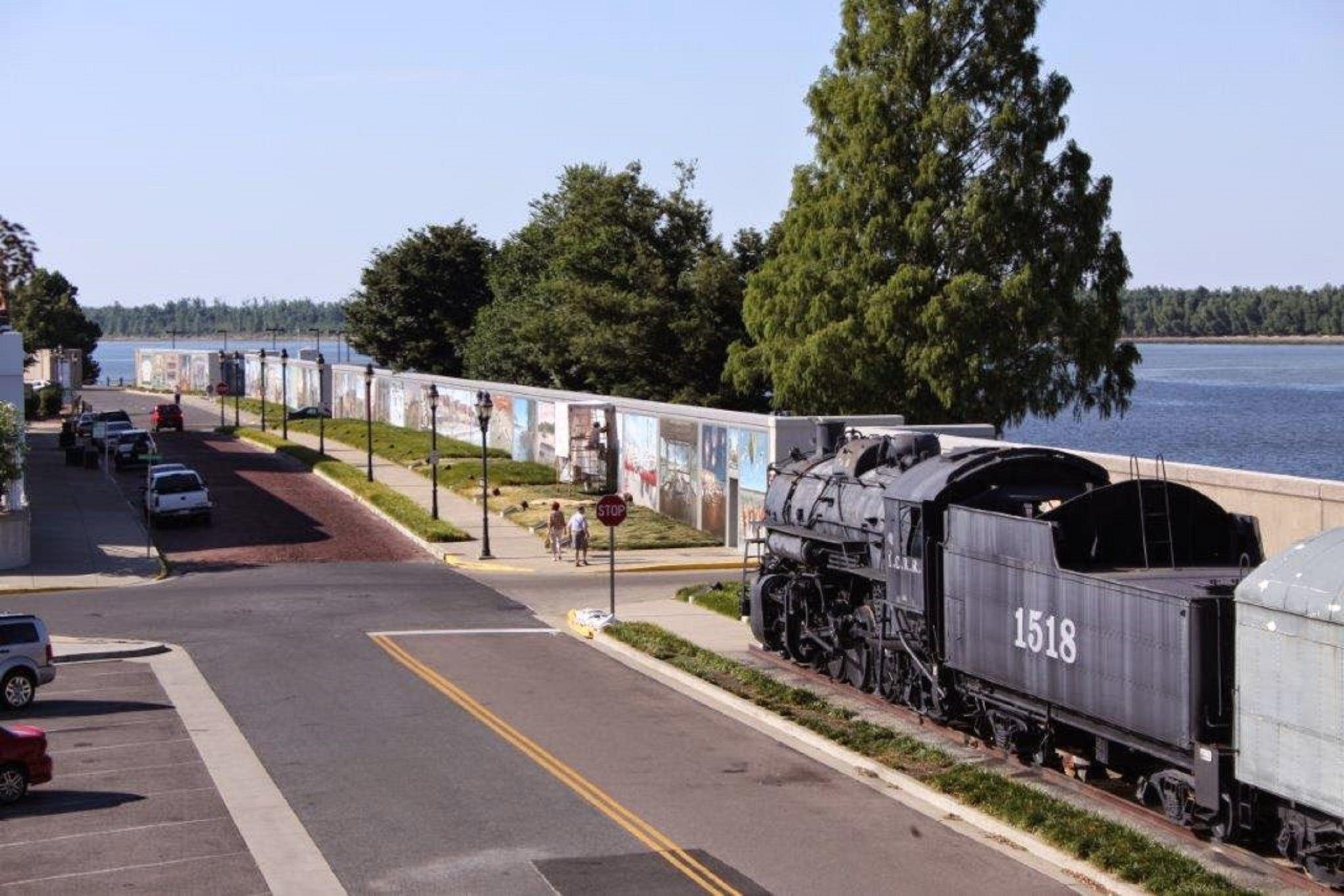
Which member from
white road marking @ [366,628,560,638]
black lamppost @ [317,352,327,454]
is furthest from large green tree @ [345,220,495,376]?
white road marking @ [366,628,560,638]

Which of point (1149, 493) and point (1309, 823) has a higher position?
point (1149, 493)

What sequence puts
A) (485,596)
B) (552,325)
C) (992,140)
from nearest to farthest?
(485,596), (992,140), (552,325)

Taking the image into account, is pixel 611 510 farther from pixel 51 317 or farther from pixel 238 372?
pixel 51 317

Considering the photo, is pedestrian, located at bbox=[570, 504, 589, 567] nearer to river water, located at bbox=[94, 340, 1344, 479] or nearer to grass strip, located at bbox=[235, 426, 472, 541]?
grass strip, located at bbox=[235, 426, 472, 541]

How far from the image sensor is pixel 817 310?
185 ft

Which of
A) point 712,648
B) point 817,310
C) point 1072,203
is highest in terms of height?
point 1072,203

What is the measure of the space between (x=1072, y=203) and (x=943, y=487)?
118ft

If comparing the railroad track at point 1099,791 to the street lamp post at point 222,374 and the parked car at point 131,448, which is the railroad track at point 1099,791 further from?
the street lamp post at point 222,374

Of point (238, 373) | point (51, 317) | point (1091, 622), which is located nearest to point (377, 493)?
point (1091, 622)

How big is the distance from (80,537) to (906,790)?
35.0 metres

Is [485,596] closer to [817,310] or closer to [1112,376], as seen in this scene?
[817,310]

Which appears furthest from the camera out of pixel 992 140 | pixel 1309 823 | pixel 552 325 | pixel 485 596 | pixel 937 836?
pixel 552 325

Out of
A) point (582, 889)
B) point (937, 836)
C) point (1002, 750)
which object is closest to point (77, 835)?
point (582, 889)

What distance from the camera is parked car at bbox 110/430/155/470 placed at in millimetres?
70750
